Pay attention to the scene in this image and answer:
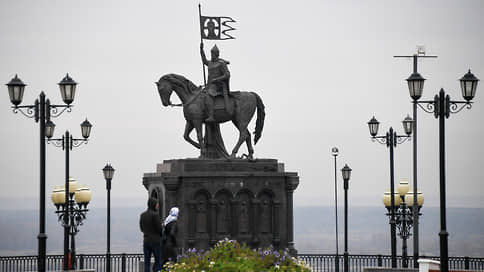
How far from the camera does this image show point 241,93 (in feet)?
95.1

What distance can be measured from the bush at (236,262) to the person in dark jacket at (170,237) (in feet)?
13.7

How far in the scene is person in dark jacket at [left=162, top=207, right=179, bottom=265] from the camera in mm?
21719

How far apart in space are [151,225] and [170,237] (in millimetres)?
580

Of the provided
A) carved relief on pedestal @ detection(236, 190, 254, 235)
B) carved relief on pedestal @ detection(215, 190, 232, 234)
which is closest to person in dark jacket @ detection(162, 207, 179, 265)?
carved relief on pedestal @ detection(215, 190, 232, 234)

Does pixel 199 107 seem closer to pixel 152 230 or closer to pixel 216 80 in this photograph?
pixel 216 80

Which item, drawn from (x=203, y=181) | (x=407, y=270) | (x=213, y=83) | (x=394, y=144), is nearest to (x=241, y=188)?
(x=203, y=181)

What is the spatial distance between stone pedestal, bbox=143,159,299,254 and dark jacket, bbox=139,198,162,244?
5937 millimetres

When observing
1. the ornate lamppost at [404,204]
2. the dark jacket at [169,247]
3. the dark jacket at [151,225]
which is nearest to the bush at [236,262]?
the dark jacket at [151,225]

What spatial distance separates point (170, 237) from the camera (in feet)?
71.7

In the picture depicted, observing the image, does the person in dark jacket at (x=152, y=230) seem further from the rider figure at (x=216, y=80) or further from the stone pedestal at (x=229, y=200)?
the rider figure at (x=216, y=80)

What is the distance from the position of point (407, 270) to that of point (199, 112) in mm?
7849

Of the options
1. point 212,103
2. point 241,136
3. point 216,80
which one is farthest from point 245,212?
point 216,80

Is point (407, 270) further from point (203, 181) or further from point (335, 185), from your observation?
point (335, 185)

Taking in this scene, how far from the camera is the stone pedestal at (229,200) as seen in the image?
27781 mm
